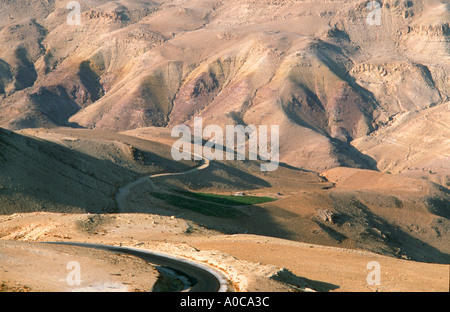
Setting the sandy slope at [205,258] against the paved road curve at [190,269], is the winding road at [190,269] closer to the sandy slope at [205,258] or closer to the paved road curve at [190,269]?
the paved road curve at [190,269]

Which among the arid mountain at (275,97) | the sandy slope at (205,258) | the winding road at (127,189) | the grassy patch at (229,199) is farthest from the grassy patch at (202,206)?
the arid mountain at (275,97)

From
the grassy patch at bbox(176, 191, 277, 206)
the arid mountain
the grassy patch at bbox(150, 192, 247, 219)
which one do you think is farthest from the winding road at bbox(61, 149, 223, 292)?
the arid mountain

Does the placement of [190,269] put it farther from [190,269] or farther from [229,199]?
[229,199]

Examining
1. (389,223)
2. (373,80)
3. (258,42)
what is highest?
(258,42)

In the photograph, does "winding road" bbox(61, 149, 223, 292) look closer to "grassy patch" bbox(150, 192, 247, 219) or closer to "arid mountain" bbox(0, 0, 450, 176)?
"grassy patch" bbox(150, 192, 247, 219)

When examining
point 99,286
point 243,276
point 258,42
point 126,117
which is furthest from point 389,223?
point 258,42

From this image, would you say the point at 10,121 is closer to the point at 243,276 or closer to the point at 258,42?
the point at 258,42
